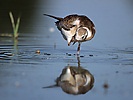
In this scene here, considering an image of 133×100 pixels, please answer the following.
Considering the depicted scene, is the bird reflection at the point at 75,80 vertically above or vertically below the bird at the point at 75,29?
below

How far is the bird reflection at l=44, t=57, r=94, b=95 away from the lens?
5.70 meters

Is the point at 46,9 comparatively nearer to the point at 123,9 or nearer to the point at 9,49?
the point at 123,9

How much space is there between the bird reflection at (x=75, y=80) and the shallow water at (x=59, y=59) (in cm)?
8

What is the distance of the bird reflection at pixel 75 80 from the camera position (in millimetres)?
5702

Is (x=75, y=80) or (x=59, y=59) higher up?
(x=59, y=59)

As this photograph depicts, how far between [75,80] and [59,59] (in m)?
1.42

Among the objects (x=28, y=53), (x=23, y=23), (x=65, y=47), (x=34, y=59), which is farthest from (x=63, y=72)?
(x=23, y=23)

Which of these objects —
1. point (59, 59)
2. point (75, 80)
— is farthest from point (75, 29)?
point (75, 80)

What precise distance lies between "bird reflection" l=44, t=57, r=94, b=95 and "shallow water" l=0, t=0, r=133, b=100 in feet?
0.25

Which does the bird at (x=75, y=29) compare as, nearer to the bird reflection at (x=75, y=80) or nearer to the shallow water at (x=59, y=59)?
the shallow water at (x=59, y=59)

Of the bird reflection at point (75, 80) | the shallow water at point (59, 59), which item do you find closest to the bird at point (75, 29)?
the shallow water at point (59, 59)

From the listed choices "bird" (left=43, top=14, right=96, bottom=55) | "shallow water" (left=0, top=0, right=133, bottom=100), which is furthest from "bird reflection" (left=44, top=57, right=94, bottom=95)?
"bird" (left=43, top=14, right=96, bottom=55)

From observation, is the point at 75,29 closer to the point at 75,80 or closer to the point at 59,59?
the point at 59,59

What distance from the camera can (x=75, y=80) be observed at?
6.10 metres
